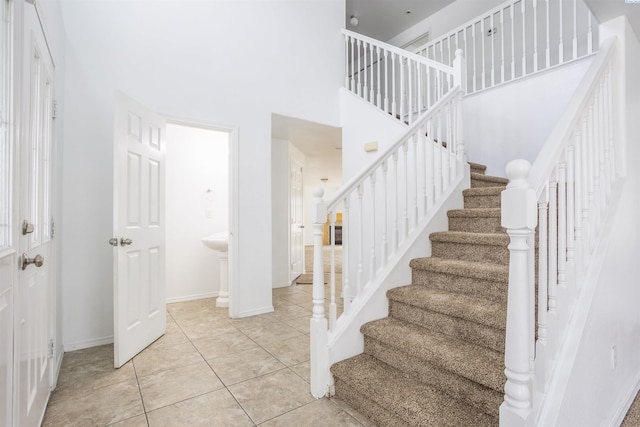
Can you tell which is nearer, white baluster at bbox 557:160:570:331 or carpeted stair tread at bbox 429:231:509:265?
white baluster at bbox 557:160:570:331

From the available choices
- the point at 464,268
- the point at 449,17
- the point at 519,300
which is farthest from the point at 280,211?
the point at 449,17

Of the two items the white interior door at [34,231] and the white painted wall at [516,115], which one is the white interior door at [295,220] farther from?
the white interior door at [34,231]

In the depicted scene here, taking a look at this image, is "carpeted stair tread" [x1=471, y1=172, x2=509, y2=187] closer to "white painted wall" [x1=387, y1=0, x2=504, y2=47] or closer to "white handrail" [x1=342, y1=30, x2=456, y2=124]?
"white handrail" [x1=342, y1=30, x2=456, y2=124]

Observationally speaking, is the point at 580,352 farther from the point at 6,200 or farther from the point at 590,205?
the point at 6,200

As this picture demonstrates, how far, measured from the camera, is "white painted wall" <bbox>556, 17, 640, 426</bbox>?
1362mm

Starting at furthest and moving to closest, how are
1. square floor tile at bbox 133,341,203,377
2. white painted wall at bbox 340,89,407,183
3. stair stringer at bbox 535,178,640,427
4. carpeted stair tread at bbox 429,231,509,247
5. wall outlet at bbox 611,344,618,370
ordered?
white painted wall at bbox 340,89,407,183 < square floor tile at bbox 133,341,203,377 < carpeted stair tread at bbox 429,231,509,247 < wall outlet at bbox 611,344,618,370 < stair stringer at bbox 535,178,640,427

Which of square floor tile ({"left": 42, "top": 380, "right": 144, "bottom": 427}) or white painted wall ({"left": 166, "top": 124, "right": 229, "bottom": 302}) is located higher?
white painted wall ({"left": 166, "top": 124, "right": 229, "bottom": 302})

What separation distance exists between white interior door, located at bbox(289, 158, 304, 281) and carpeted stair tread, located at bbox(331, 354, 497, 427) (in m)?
3.25

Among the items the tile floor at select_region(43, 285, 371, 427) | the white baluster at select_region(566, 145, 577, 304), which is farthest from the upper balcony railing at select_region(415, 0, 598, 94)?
the tile floor at select_region(43, 285, 371, 427)

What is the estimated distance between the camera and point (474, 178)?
9.52 feet

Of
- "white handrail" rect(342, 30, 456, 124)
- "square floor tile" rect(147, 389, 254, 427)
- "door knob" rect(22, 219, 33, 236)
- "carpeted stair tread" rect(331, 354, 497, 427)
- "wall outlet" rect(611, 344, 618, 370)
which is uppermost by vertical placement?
"white handrail" rect(342, 30, 456, 124)

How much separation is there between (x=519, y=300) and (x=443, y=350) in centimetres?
67

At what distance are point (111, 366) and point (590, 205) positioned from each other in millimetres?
3045

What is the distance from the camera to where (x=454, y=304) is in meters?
1.73
